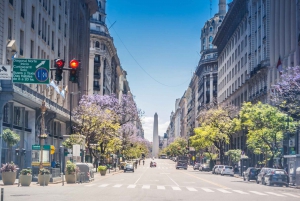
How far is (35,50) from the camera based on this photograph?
55.6m

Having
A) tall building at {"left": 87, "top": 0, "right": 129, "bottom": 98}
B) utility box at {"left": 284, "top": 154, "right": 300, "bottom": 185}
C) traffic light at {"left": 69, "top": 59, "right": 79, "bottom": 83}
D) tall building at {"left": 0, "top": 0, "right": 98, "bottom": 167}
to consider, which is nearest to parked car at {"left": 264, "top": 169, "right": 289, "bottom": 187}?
utility box at {"left": 284, "top": 154, "right": 300, "bottom": 185}

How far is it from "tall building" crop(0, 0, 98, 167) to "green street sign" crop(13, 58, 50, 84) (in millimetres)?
14004

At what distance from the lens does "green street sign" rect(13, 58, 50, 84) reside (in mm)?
27312

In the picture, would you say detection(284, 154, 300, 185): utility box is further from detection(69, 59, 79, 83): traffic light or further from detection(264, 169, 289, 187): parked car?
detection(69, 59, 79, 83): traffic light

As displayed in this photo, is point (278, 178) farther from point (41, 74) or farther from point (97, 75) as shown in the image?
point (97, 75)

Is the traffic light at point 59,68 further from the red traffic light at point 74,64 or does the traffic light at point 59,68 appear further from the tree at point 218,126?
the tree at point 218,126

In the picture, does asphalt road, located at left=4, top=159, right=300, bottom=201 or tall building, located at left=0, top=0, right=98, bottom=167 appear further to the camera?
tall building, located at left=0, top=0, right=98, bottom=167

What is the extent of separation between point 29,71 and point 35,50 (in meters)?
28.9

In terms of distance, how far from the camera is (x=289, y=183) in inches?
2005

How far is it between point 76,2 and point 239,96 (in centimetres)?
3602

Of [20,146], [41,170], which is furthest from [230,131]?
[41,170]

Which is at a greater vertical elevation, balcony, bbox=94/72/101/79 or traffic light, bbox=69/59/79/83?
balcony, bbox=94/72/101/79

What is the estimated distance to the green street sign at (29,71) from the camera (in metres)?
27.3

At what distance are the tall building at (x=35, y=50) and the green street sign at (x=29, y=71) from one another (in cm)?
1400
